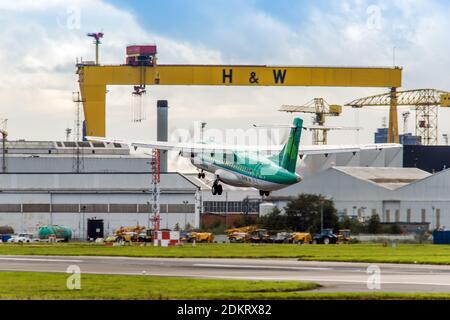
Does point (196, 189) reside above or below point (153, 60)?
below

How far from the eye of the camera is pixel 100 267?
235 ft

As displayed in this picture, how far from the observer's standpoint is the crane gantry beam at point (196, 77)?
17025 centimetres

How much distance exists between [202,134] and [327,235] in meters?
26.5

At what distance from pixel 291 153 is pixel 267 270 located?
35652 mm

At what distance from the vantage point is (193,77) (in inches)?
6777

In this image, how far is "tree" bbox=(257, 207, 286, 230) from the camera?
5861 inches

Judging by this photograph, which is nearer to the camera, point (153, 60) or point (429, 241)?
point (429, 241)

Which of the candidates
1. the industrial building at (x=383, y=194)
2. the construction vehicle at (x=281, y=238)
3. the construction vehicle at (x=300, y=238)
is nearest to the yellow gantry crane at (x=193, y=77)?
the industrial building at (x=383, y=194)

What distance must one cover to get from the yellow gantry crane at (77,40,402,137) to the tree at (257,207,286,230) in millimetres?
28359

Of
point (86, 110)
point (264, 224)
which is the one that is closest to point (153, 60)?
point (86, 110)

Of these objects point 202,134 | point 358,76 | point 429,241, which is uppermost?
point 358,76

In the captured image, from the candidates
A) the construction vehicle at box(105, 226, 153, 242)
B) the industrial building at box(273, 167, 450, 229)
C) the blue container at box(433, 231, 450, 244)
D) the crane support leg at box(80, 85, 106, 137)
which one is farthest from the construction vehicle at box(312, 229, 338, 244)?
the crane support leg at box(80, 85, 106, 137)

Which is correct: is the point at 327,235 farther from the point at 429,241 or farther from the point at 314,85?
the point at 314,85

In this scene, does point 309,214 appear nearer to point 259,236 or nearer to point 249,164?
point 259,236
